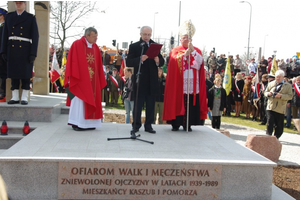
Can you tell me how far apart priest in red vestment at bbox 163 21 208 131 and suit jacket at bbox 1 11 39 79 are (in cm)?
315

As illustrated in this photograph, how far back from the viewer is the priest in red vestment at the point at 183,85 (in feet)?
23.2

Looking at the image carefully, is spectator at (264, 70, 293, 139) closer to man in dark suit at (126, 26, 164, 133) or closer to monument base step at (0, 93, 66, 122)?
man in dark suit at (126, 26, 164, 133)

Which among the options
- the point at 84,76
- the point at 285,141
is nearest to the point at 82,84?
the point at 84,76

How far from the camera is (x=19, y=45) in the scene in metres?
7.48

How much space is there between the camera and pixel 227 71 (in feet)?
56.4

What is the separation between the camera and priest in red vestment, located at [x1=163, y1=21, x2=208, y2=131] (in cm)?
706

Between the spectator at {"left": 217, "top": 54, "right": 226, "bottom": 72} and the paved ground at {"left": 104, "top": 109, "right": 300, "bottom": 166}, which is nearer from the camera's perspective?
the paved ground at {"left": 104, "top": 109, "right": 300, "bottom": 166}

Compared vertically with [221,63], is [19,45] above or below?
below

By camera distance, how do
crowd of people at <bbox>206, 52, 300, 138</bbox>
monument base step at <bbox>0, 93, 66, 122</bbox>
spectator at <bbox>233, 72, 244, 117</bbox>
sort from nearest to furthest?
1. monument base step at <bbox>0, 93, 66, 122</bbox>
2. crowd of people at <bbox>206, 52, 300, 138</bbox>
3. spectator at <bbox>233, 72, 244, 117</bbox>

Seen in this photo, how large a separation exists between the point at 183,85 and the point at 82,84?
206cm

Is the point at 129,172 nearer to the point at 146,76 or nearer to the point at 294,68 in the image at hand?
the point at 146,76

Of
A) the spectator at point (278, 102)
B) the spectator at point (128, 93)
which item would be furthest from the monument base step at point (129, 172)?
the spectator at point (128, 93)

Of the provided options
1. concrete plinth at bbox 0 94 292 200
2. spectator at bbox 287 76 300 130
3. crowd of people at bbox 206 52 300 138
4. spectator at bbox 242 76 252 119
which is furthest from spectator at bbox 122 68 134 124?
spectator at bbox 242 76 252 119

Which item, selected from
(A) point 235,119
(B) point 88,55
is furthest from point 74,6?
(B) point 88,55
